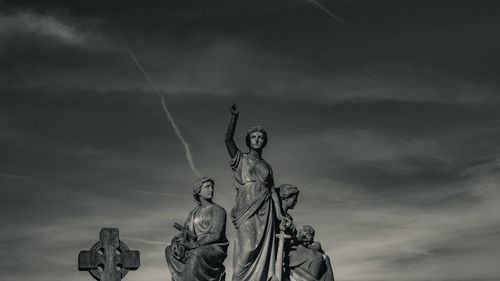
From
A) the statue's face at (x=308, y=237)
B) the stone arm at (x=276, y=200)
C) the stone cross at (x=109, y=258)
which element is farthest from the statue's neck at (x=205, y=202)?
the statue's face at (x=308, y=237)

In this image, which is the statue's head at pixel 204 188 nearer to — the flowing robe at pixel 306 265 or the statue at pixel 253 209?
the statue at pixel 253 209

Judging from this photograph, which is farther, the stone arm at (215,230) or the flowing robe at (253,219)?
the stone arm at (215,230)

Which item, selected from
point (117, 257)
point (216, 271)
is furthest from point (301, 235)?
point (117, 257)

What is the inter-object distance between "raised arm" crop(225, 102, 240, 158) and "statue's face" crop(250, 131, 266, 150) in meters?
0.42

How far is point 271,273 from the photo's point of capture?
24.8 meters

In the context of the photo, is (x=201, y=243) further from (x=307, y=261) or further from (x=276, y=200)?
(x=307, y=261)

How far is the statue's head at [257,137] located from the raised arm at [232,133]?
429mm

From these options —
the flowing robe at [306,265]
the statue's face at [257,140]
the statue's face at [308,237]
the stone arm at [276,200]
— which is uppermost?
the statue's face at [257,140]

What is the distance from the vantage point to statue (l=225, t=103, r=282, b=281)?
2477 cm

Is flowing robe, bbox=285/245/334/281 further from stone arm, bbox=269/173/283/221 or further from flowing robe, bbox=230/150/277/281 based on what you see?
stone arm, bbox=269/173/283/221

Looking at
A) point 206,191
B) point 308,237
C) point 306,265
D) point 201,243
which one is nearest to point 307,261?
point 306,265

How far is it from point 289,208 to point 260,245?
4.87ft

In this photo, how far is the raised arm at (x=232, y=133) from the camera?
25.0m

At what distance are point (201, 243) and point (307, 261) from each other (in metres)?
2.38
